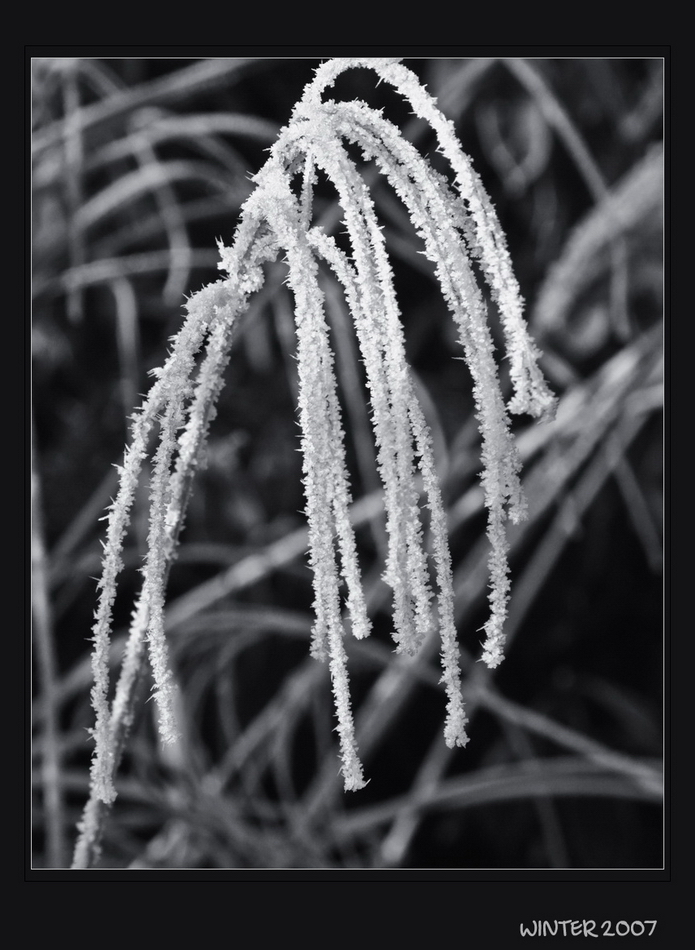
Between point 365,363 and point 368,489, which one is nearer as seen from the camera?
point 365,363

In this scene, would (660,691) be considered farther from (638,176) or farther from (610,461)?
(638,176)

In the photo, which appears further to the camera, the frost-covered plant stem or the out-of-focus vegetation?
the out-of-focus vegetation

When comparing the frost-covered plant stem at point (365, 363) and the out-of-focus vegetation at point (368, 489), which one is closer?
the frost-covered plant stem at point (365, 363)

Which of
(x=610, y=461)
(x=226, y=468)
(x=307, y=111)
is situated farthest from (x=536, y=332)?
(x=307, y=111)
